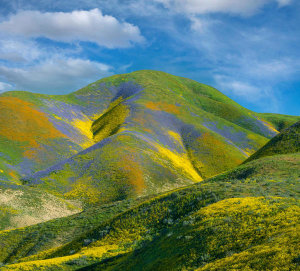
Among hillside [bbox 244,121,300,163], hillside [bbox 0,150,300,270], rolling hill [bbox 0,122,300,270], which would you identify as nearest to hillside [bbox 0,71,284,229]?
hillside [bbox 0,150,300,270]

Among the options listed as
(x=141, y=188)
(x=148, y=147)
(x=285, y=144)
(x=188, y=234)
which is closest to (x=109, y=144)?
(x=148, y=147)

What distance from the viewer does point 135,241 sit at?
22609mm

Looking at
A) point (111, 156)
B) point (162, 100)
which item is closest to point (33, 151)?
point (111, 156)

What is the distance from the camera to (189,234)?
52.9 feet

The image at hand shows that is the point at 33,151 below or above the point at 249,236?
above

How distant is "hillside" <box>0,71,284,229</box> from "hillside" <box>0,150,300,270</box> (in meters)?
12.1

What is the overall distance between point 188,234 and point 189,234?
0.10m

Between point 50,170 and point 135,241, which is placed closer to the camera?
point 135,241

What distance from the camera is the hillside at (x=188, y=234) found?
38.5 feet

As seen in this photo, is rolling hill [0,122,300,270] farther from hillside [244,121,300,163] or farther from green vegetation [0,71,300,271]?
hillside [244,121,300,163]

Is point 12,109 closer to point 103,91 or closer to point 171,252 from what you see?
point 103,91

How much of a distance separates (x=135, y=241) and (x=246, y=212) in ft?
35.1

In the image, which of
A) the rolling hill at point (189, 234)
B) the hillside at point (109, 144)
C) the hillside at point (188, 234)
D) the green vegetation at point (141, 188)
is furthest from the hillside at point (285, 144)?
the hillside at point (109, 144)

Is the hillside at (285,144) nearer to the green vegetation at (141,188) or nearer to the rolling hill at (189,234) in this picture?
the green vegetation at (141,188)
